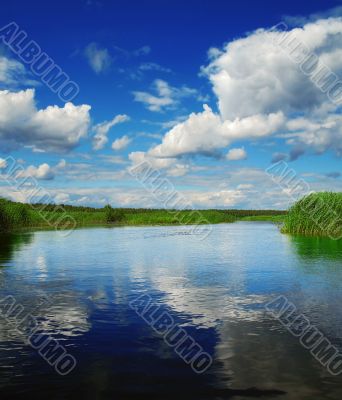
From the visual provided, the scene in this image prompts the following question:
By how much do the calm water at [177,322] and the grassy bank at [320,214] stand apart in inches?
875

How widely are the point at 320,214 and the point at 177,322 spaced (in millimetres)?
40063

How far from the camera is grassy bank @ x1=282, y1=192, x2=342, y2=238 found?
48.7 metres

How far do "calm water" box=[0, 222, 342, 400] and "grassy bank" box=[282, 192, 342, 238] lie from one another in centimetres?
2222

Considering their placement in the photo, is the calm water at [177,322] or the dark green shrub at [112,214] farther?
the dark green shrub at [112,214]

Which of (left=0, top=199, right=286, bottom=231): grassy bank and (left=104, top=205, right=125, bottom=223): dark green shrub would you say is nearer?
(left=0, top=199, right=286, bottom=231): grassy bank

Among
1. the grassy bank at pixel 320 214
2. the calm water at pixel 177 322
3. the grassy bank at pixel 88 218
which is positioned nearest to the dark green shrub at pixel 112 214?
the grassy bank at pixel 88 218

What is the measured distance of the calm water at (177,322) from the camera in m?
8.94

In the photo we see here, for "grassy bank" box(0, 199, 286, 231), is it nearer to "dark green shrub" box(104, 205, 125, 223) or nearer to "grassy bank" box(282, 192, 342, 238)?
"dark green shrub" box(104, 205, 125, 223)

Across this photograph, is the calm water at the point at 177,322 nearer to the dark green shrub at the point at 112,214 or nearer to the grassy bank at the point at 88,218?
the grassy bank at the point at 88,218

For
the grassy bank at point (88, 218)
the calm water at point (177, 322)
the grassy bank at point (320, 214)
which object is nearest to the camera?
the calm water at point (177, 322)

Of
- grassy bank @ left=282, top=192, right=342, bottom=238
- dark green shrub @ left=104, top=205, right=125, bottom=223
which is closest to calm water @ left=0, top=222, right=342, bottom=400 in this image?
grassy bank @ left=282, top=192, right=342, bottom=238

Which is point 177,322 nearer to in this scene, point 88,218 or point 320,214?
point 320,214

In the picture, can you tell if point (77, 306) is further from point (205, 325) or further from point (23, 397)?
point (23, 397)

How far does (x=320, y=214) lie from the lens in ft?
165
